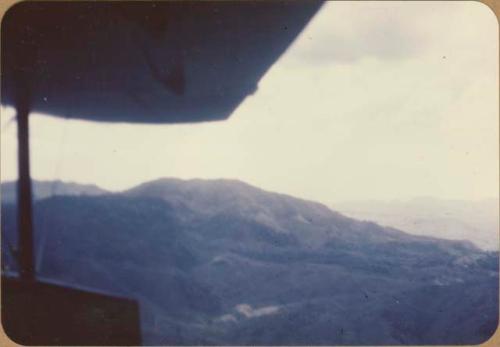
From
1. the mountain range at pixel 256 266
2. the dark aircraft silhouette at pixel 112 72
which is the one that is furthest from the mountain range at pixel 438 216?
the dark aircraft silhouette at pixel 112 72

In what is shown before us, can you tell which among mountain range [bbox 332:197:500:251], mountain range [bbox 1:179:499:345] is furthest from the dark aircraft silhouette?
mountain range [bbox 332:197:500:251]

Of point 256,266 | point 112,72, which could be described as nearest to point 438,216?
point 256,266

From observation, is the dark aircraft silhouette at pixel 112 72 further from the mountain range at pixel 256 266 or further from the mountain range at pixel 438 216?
the mountain range at pixel 438 216

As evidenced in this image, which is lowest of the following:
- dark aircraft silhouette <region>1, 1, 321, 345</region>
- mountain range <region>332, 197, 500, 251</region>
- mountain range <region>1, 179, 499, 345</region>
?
mountain range <region>1, 179, 499, 345</region>

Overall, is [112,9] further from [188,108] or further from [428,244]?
[428,244]

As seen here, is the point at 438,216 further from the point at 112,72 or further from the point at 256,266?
the point at 112,72

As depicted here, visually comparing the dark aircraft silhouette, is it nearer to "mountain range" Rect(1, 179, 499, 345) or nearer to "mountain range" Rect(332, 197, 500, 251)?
"mountain range" Rect(1, 179, 499, 345)

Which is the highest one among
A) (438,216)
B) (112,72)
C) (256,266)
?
(112,72)

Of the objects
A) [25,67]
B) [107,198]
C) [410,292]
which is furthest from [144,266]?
[410,292]
